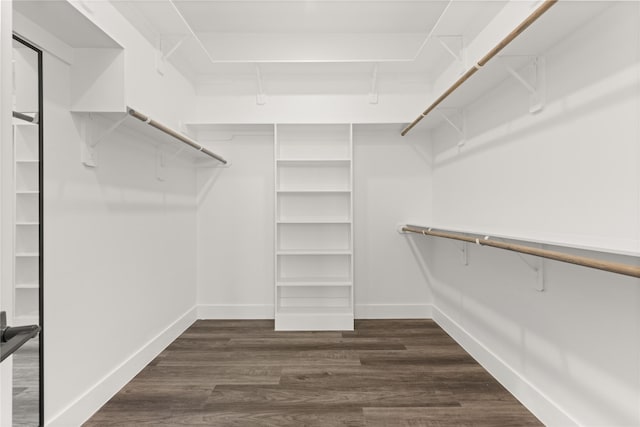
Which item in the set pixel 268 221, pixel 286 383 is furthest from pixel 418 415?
pixel 268 221

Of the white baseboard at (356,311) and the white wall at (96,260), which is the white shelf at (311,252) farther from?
the white wall at (96,260)

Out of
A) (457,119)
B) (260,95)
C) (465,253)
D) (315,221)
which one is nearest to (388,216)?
(315,221)

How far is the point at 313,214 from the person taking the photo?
3.56 m

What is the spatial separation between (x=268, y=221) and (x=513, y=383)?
93.9 inches

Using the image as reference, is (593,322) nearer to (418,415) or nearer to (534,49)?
(418,415)

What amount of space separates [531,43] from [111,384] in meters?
2.77

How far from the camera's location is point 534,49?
1716 mm

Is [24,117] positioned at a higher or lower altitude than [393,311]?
higher

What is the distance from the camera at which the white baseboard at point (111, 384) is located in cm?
173

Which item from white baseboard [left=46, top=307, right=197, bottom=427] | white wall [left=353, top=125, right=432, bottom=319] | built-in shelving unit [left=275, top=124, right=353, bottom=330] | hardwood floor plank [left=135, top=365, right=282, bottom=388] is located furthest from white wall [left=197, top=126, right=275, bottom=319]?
hardwood floor plank [left=135, top=365, right=282, bottom=388]

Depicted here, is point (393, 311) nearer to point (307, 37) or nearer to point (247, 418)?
point (247, 418)

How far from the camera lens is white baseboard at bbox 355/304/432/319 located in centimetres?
356

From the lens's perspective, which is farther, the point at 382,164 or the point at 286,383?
the point at 382,164

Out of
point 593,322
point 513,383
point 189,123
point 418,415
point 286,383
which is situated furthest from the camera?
point 189,123
